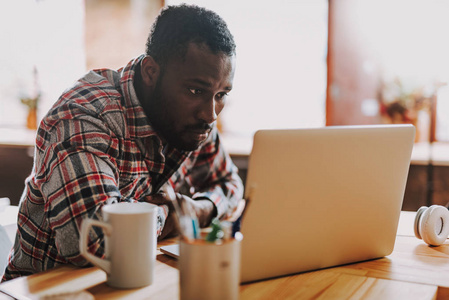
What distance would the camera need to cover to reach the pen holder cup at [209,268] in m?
0.62

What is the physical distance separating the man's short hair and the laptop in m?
0.52

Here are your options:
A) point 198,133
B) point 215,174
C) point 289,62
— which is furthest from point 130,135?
point 289,62

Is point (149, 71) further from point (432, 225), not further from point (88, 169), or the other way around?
point (432, 225)

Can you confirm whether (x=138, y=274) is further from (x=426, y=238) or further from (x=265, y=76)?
(x=265, y=76)

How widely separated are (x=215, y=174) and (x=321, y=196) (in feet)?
2.66

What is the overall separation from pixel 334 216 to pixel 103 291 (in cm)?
42

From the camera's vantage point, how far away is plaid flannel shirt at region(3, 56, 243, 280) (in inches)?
39.6

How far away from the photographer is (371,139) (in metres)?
0.87

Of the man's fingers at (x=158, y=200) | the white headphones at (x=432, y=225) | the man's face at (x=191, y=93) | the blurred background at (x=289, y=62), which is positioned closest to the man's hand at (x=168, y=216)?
the man's fingers at (x=158, y=200)

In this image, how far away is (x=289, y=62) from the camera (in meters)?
3.37

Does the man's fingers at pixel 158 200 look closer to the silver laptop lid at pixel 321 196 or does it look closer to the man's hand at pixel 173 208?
the man's hand at pixel 173 208

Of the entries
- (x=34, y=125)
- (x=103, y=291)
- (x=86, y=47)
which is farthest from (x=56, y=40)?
(x=103, y=291)

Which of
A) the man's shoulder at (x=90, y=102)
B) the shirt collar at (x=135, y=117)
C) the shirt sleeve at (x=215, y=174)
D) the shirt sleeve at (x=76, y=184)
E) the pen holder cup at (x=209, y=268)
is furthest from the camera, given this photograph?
the shirt sleeve at (x=215, y=174)

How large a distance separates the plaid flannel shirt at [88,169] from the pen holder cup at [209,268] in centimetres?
Result: 35
